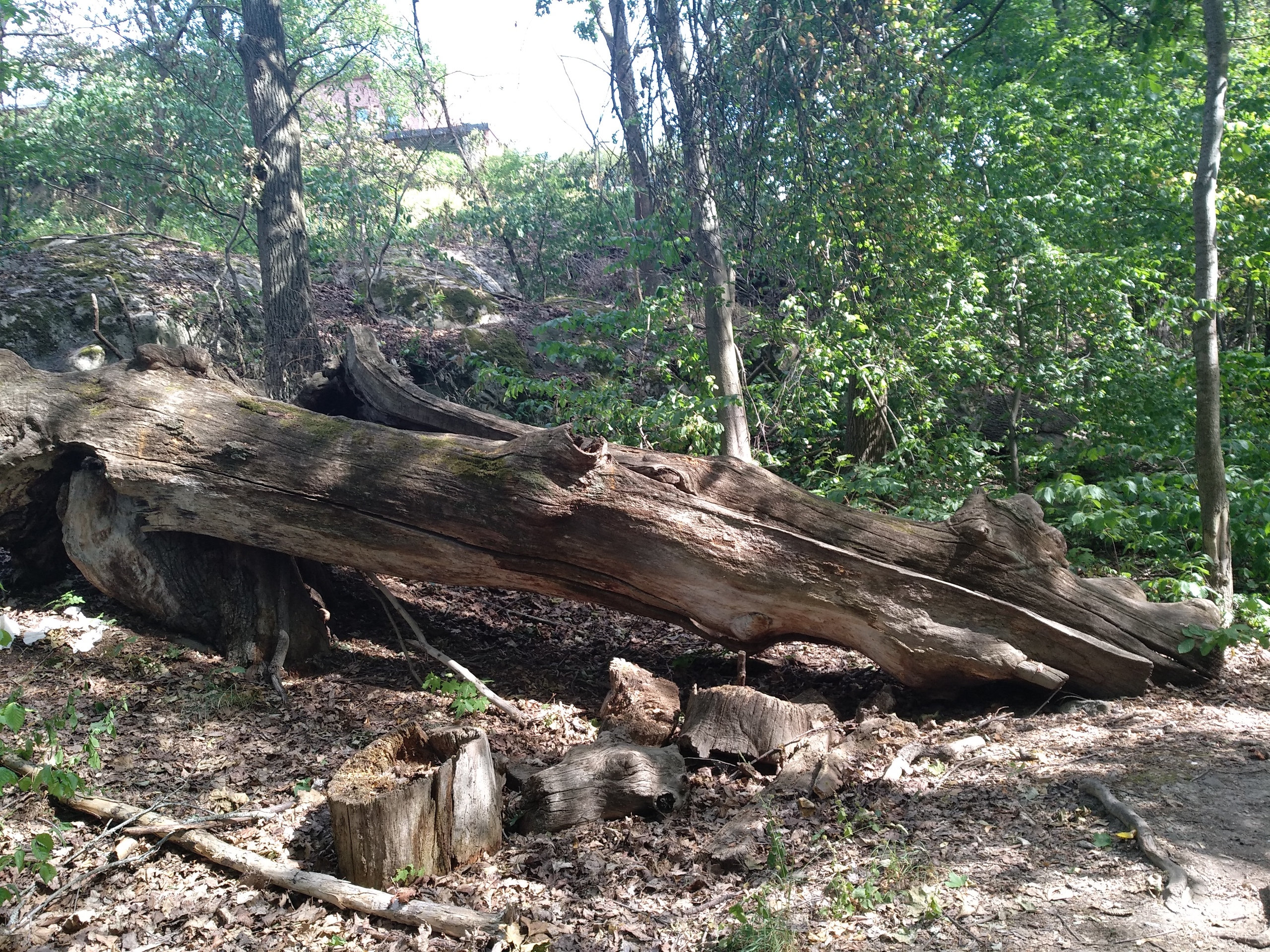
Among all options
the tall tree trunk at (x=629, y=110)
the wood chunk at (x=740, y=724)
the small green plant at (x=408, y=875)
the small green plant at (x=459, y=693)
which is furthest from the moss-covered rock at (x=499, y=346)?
the small green plant at (x=408, y=875)

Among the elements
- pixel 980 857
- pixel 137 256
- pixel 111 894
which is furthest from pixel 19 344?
pixel 980 857

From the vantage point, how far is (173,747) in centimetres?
429

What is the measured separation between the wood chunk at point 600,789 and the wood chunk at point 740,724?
338 mm

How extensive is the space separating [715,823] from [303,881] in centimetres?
178

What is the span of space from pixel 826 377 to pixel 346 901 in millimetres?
5606

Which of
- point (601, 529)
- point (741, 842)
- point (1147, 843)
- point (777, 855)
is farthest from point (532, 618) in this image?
point (1147, 843)

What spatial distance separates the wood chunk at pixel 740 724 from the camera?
4.43 meters

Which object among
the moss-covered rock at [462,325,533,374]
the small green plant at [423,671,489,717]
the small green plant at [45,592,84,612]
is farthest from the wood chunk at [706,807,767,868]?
the moss-covered rock at [462,325,533,374]

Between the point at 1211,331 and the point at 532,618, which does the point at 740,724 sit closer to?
the point at 532,618

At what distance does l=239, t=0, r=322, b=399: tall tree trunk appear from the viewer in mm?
9055

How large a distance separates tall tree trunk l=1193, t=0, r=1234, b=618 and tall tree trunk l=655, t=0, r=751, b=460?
3.31 metres

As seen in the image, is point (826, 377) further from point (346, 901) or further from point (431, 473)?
point (346, 901)

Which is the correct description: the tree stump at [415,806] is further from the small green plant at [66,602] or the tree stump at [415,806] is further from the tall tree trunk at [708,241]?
the tall tree trunk at [708,241]

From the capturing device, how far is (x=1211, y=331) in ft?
17.4
